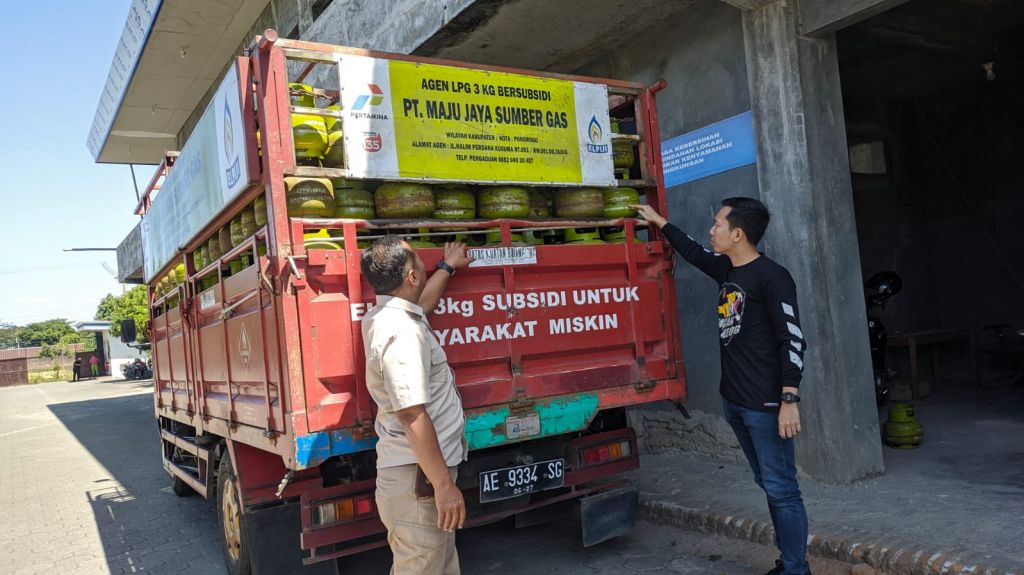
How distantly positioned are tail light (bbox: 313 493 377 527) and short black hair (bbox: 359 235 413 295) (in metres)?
1.28

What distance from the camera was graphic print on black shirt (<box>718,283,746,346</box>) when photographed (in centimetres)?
333

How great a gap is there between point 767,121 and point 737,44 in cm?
72

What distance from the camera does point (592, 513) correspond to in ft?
13.0

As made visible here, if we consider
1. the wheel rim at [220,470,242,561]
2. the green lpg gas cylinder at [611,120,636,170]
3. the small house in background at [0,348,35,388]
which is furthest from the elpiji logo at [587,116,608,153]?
the small house in background at [0,348,35,388]

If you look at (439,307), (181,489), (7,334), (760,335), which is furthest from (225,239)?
(7,334)

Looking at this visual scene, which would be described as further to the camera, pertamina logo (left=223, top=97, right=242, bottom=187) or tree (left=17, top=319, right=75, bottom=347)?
tree (left=17, top=319, right=75, bottom=347)

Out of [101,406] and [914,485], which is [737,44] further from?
Answer: [101,406]

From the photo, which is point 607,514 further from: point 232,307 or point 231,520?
point 232,307

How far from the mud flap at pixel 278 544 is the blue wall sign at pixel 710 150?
12.1 feet

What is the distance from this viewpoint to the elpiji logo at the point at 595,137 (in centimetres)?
410

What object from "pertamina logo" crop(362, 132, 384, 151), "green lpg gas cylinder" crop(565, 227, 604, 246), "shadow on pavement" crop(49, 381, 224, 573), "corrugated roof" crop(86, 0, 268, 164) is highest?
"corrugated roof" crop(86, 0, 268, 164)

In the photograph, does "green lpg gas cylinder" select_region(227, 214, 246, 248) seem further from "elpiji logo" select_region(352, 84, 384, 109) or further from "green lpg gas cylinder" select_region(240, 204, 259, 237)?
"elpiji logo" select_region(352, 84, 384, 109)

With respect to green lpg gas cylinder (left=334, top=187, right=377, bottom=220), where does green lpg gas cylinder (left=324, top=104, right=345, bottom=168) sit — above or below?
above

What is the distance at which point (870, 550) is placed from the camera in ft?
11.7
